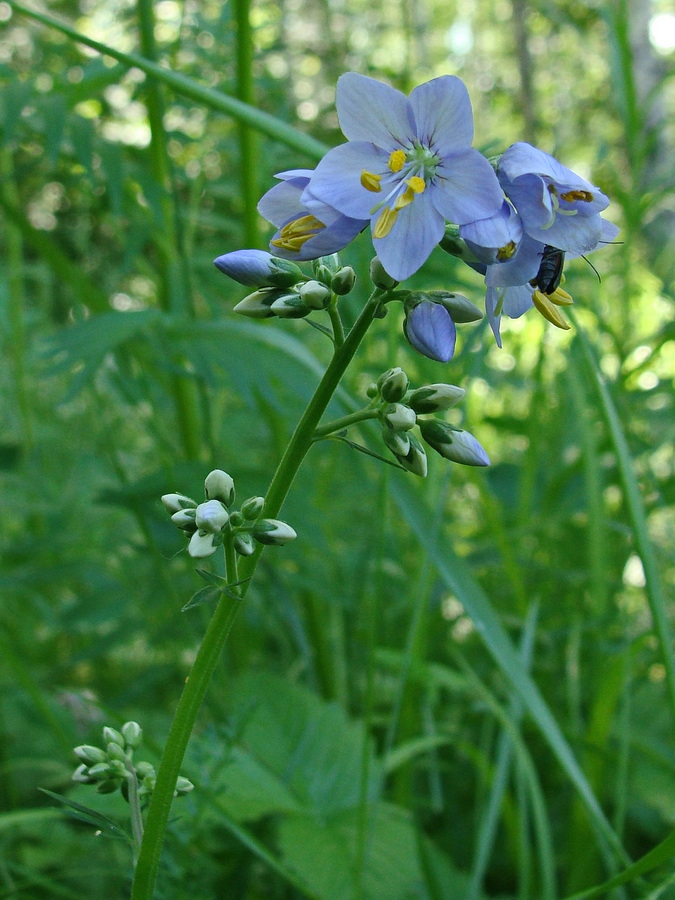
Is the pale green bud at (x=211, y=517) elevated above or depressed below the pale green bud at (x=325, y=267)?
below

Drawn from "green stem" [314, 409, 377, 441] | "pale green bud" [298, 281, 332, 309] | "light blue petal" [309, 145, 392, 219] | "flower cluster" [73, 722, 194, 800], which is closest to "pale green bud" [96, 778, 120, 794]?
"flower cluster" [73, 722, 194, 800]

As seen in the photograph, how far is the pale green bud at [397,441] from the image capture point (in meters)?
0.83

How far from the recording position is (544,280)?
923mm

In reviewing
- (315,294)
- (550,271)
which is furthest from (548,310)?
(315,294)

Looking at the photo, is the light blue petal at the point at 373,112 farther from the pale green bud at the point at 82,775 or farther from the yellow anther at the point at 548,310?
the pale green bud at the point at 82,775

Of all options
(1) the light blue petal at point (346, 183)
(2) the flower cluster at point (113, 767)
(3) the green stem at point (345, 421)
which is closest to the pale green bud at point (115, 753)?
(2) the flower cluster at point (113, 767)

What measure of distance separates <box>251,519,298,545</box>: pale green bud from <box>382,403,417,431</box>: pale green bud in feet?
0.49

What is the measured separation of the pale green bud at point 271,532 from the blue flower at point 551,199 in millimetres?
406

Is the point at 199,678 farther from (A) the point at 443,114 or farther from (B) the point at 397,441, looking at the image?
(A) the point at 443,114

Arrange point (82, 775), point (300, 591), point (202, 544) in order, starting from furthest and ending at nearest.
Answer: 1. point (300, 591)
2. point (82, 775)
3. point (202, 544)

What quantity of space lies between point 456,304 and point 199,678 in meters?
0.46

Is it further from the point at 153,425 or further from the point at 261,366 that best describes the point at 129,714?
the point at 261,366

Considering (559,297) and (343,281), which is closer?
(343,281)

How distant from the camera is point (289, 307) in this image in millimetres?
854
